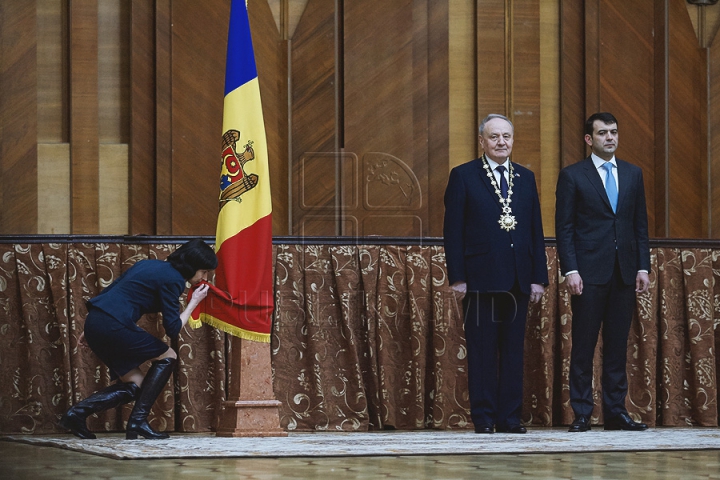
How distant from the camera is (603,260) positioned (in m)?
5.20

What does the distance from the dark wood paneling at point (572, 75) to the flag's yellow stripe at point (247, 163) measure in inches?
90.8

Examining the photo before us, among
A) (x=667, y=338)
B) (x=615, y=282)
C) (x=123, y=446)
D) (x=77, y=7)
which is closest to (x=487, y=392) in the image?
(x=615, y=282)

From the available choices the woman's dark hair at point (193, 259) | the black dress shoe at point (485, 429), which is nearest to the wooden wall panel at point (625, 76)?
the black dress shoe at point (485, 429)

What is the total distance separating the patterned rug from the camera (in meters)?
3.92

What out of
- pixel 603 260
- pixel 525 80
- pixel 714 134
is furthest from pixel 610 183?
pixel 714 134

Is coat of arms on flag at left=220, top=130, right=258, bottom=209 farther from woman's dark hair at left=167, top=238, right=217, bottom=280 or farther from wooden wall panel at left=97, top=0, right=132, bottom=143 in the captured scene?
wooden wall panel at left=97, top=0, right=132, bottom=143

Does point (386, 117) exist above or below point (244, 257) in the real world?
above

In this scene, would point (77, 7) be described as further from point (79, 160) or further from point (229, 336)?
point (229, 336)

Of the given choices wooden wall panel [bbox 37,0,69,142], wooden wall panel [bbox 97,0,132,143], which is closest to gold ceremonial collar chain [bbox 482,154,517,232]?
wooden wall panel [bbox 97,0,132,143]

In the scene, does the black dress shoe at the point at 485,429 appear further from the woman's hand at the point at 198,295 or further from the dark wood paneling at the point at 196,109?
the dark wood paneling at the point at 196,109

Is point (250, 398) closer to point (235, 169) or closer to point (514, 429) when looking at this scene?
point (235, 169)

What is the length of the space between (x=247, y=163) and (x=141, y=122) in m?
1.46

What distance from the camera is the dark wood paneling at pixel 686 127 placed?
6.80 metres

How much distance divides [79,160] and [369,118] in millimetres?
1514
